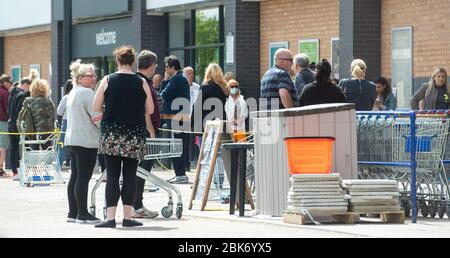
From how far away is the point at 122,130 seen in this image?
533 inches

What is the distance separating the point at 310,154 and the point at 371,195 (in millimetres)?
791

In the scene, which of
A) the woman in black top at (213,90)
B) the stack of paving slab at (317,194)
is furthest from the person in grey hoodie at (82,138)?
the woman in black top at (213,90)

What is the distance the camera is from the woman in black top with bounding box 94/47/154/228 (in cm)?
1349

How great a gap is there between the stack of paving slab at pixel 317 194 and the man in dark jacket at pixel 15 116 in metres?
10.8

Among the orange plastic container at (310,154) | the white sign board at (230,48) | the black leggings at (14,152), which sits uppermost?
the white sign board at (230,48)

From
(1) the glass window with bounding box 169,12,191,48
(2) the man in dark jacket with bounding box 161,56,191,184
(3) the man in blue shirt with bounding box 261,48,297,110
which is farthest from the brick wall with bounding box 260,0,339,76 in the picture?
(3) the man in blue shirt with bounding box 261,48,297,110

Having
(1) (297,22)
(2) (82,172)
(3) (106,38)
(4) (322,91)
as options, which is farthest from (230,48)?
(2) (82,172)

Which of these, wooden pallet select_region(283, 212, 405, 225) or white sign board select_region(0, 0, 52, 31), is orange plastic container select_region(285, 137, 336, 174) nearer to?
wooden pallet select_region(283, 212, 405, 225)

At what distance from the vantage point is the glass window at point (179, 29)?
30297 millimetres

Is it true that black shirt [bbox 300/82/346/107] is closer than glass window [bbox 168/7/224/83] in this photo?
Yes

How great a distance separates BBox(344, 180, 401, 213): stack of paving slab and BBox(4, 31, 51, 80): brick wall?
25401 millimetres

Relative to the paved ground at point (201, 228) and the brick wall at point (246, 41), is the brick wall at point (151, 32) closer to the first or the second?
the brick wall at point (246, 41)

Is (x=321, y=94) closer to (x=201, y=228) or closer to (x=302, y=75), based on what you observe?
(x=302, y=75)

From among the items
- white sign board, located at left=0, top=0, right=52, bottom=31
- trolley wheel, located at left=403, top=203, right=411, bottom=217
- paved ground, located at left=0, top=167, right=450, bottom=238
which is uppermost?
white sign board, located at left=0, top=0, right=52, bottom=31
